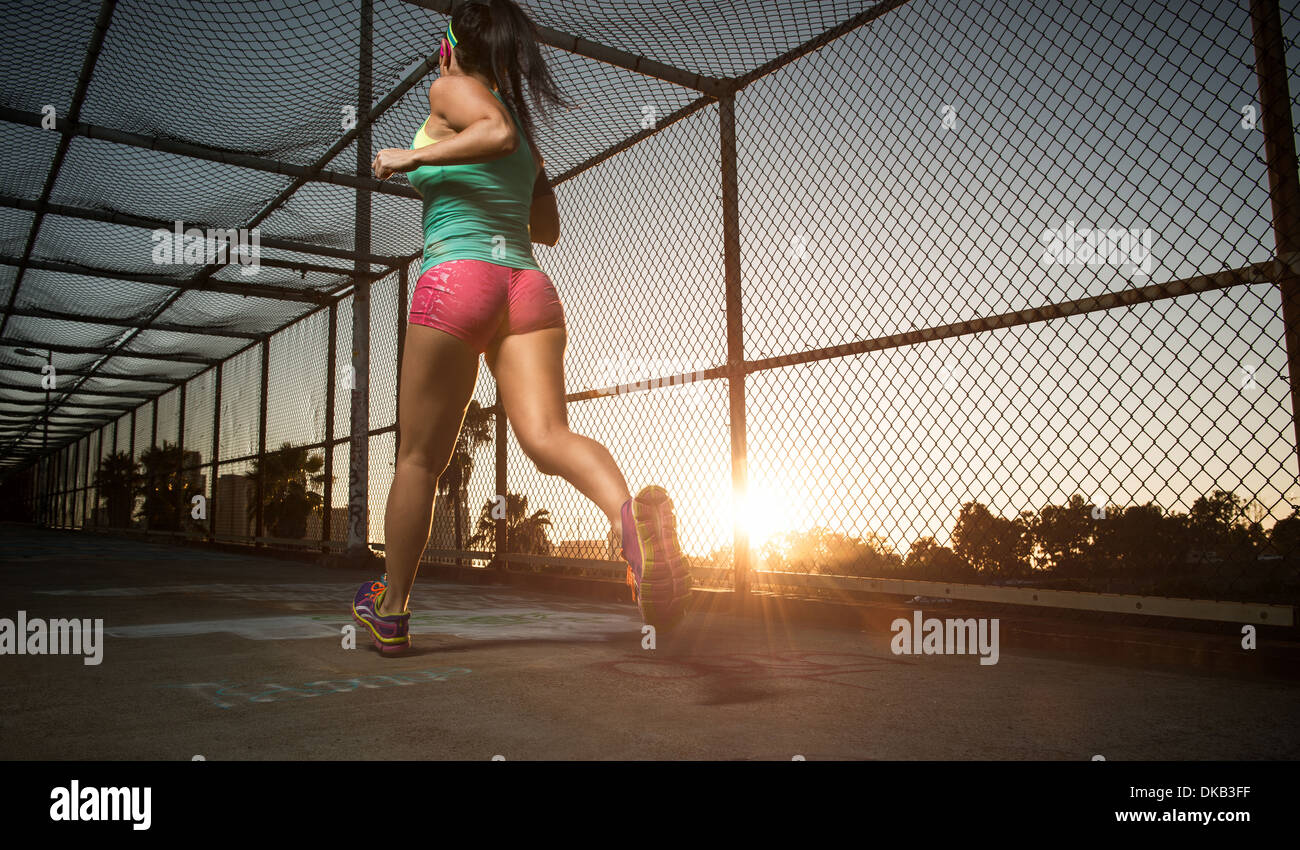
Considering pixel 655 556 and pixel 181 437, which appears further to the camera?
pixel 181 437

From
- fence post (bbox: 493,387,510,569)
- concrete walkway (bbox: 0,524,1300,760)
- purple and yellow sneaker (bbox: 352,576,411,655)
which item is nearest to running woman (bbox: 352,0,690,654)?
purple and yellow sneaker (bbox: 352,576,411,655)

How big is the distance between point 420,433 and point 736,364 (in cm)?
228

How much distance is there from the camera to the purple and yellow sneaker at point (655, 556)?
2127 millimetres

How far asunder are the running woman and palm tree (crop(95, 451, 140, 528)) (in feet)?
82.6

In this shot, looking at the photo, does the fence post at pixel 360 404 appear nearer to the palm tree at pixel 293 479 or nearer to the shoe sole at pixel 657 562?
the palm tree at pixel 293 479

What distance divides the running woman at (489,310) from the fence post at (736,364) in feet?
6.50

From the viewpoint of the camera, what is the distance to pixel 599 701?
6.76 ft

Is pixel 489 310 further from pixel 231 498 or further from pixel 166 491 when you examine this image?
pixel 166 491

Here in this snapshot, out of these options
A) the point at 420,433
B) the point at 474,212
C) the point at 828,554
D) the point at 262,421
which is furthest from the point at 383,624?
the point at 262,421

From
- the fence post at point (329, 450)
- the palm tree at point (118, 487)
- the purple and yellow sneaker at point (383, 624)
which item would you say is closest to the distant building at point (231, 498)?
the palm tree at point (118, 487)

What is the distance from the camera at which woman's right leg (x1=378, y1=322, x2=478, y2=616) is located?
2373mm

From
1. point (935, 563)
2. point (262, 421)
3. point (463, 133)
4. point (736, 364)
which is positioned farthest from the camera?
point (262, 421)
